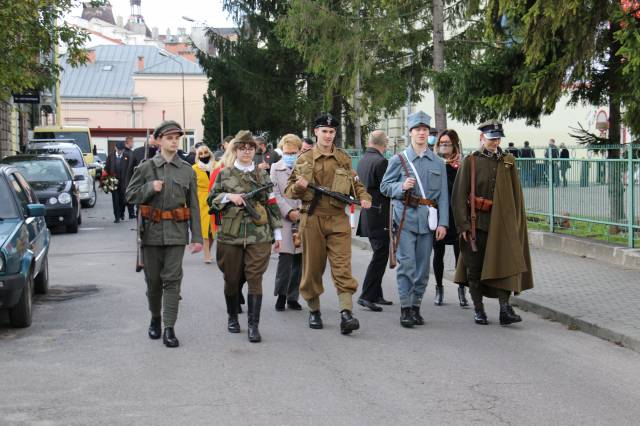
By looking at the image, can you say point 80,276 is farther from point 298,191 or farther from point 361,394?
point 361,394

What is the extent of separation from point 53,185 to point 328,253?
508 inches

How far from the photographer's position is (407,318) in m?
9.06

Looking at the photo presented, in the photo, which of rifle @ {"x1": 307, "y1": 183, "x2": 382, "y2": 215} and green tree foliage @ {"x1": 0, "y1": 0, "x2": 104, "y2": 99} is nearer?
rifle @ {"x1": 307, "y1": 183, "x2": 382, "y2": 215}

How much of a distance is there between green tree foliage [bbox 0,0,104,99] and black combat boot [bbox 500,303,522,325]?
40.3 ft

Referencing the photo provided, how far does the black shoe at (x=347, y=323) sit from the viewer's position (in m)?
8.54

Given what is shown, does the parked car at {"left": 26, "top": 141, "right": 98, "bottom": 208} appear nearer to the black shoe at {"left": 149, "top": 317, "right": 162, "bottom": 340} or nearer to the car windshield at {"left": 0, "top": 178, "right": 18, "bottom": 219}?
the car windshield at {"left": 0, "top": 178, "right": 18, "bottom": 219}

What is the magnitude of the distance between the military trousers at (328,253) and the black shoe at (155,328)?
1.29 meters

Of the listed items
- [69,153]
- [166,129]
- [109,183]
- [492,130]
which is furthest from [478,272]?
[69,153]

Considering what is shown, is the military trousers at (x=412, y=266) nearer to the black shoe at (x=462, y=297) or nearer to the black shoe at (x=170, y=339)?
the black shoe at (x=462, y=297)

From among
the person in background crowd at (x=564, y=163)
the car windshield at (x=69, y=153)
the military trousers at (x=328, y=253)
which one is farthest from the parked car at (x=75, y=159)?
the military trousers at (x=328, y=253)

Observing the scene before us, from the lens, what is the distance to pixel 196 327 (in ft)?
29.6

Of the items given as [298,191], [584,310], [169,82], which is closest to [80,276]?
[298,191]

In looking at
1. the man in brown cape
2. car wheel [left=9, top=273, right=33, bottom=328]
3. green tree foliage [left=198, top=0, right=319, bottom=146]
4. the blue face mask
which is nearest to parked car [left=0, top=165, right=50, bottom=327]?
car wheel [left=9, top=273, right=33, bottom=328]

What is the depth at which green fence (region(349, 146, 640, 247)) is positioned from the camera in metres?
13.3
